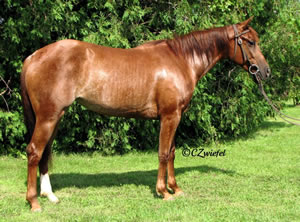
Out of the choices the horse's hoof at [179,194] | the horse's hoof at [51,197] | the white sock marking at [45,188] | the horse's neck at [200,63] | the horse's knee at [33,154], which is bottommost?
the horse's hoof at [179,194]

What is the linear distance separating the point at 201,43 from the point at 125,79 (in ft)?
4.13

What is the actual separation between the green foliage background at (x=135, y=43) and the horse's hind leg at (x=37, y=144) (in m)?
2.99

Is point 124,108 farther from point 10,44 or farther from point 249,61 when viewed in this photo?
point 10,44

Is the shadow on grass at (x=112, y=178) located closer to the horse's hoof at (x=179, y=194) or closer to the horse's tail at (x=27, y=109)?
the horse's hoof at (x=179, y=194)

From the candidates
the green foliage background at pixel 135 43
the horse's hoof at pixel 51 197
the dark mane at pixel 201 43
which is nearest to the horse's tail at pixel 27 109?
the horse's hoof at pixel 51 197

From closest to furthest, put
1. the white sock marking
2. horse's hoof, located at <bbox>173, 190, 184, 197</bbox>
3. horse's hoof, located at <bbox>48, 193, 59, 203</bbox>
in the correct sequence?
horse's hoof, located at <bbox>48, 193, 59, 203</bbox>
the white sock marking
horse's hoof, located at <bbox>173, 190, 184, 197</bbox>

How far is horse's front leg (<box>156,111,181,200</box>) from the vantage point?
175 inches

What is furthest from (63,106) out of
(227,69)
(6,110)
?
(227,69)

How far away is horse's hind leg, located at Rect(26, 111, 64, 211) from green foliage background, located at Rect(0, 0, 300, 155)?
2994 millimetres

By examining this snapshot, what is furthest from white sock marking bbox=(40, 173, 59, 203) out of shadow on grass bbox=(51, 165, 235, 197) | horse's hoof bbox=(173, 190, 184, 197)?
horse's hoof bbox=(173, 190, 184, 197)

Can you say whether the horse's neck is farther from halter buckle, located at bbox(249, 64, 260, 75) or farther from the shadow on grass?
the shadow on grass

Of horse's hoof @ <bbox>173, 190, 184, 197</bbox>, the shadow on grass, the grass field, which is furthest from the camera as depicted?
the shadow on grass

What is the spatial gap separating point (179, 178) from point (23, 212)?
2.51m

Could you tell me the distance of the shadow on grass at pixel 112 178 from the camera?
532 centimetres
